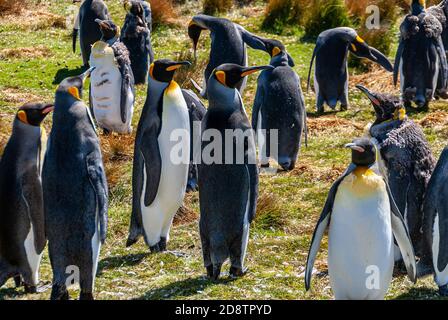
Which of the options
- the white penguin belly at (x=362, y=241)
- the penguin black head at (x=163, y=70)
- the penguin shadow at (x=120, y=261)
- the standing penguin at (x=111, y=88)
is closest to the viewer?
the white penguin belly at (x=362, y=241)

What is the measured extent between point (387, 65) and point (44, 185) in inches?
263

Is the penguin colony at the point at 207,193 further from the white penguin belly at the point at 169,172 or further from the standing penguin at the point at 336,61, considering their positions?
the standing penguin at the point at 336,61

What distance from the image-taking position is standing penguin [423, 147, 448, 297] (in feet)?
22.6

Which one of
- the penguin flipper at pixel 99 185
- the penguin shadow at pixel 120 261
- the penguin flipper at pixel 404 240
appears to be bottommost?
the penguin shadow at pixel 120 261

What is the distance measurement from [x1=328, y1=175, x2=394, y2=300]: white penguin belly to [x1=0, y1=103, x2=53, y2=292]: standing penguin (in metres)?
1.93

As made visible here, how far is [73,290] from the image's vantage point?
6.91 metres

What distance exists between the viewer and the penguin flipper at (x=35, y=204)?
6.91 metres

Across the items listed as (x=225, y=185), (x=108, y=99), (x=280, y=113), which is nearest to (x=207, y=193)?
(x=225, y=185)

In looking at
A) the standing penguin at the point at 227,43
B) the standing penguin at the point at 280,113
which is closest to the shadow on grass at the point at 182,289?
the standing penguin at the point at 280,113

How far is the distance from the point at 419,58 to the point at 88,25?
171 inches

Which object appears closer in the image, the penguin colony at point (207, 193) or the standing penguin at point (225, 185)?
the penguin colony at point (207, 193)

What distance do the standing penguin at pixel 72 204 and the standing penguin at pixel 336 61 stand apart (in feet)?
19.4

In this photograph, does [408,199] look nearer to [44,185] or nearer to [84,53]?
[44,185]
